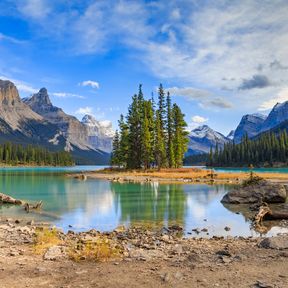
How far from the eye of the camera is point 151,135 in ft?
330

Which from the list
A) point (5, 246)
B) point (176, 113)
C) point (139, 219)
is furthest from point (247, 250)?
point (176, 113)

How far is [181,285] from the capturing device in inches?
427

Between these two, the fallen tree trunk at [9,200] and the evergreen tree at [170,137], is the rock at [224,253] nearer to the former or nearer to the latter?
the fallen tree trunk at [9,200]

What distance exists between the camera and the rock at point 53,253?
1429 centimetres

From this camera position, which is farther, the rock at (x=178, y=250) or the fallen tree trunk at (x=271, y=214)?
the fallen tree trunk at (x=271, y=214)

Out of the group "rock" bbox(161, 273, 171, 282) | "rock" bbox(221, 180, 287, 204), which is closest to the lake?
"rock" bbox(221, 180, 287, 204)

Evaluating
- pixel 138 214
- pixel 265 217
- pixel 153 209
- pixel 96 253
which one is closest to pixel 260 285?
pixel 96 253

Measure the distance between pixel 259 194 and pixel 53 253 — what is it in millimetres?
27057

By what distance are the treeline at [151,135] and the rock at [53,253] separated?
264 ft

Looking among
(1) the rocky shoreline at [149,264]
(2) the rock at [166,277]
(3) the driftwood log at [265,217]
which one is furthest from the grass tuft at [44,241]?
(3) the driftwood log at [265,217]

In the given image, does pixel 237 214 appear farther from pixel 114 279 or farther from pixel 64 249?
pixel 114 279

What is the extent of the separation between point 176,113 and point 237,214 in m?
77.1

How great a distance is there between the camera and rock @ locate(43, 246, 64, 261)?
563 inches

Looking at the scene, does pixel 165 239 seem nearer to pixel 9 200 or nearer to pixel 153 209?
pixel 153 209
